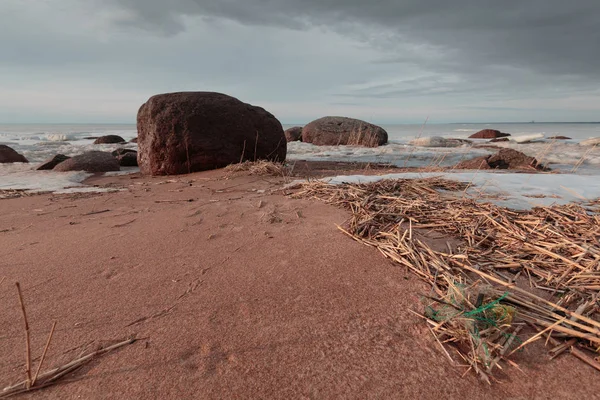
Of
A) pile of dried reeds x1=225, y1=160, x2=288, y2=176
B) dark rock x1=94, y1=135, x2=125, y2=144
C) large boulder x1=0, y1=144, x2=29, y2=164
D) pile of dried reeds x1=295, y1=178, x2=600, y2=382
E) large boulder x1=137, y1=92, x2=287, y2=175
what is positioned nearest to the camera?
pile of dried reeds x1=295, y1=178, x2=600, y2=382

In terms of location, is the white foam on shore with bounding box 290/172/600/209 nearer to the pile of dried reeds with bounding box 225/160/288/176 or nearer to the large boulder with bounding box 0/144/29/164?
the pile of dried reeds with bounding box 225/160/288/176

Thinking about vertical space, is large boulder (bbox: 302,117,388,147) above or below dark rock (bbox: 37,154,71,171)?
above

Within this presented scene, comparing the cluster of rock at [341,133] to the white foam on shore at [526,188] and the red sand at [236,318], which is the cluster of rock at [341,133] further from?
the red sand at [236,318]

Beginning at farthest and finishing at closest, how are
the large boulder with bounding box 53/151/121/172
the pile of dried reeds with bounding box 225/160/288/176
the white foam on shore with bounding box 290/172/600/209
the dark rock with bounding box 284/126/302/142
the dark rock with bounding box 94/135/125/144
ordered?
1. the dark rock with bounding box 94/135/125/144
2. the dark rock with bounding box 284/126/302/142
3. the large boulder with bounding box 53/151/121/172
4. the pile of dried reeds with bounding box 225/160/288/176
5. the white foam on shore with bounding box 290/172/600/209

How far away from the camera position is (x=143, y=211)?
2.65 m

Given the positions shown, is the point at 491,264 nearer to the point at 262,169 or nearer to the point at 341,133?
the point at 262,169

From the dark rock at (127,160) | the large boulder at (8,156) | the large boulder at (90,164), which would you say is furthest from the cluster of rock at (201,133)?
the large boulder at (8,156)

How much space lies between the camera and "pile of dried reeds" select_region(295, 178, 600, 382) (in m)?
1.05

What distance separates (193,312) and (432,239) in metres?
1.18

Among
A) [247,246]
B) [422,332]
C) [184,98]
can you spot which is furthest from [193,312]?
[184,98]

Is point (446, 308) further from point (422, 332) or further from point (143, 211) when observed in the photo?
point (143, 211)

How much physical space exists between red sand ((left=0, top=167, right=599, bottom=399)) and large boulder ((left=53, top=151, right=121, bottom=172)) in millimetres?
4677

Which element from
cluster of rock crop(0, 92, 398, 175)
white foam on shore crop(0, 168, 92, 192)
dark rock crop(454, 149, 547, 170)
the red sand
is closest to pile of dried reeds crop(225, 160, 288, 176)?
cluster of rock crop(0, 92, 398, 175)

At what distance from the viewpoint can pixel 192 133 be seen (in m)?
5.13
